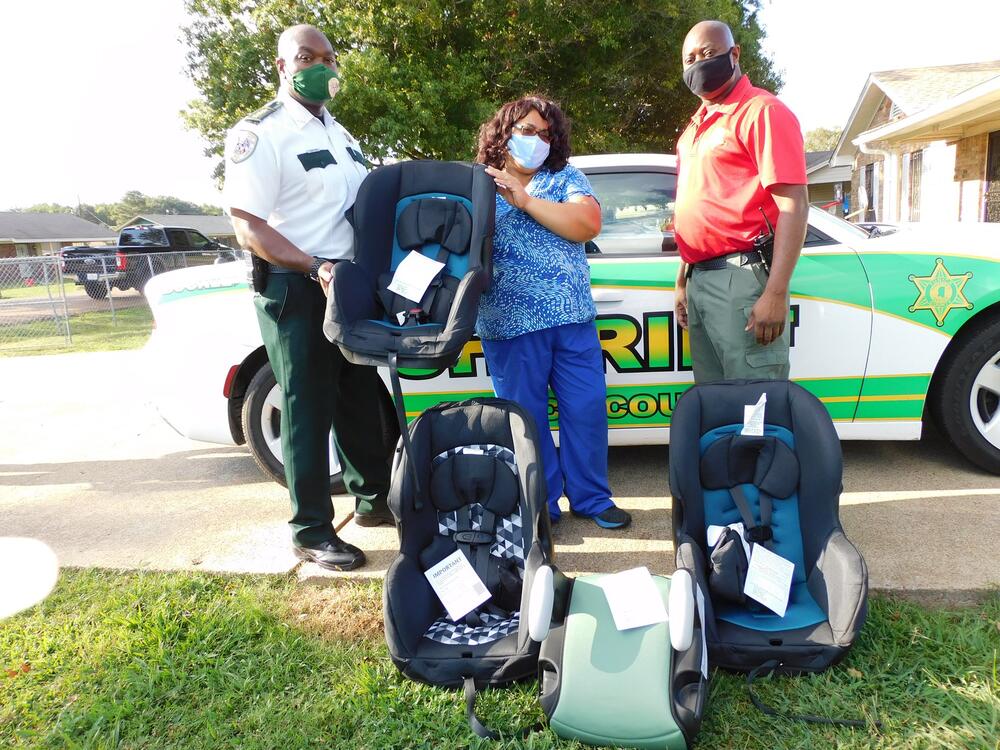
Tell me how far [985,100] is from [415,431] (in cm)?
1174

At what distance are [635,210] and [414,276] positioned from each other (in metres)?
1.46

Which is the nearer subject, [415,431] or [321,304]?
[415,431]

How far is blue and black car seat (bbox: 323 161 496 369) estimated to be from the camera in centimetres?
233

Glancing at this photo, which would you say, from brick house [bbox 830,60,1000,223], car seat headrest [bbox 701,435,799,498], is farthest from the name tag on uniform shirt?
brick house [bbox 830,60,1000,223]

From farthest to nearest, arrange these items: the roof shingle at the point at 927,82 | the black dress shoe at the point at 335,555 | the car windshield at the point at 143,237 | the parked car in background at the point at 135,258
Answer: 1. the car windshield at the point at 143,237
2. the parked car in background at the point at 135,258
3. the roof shingle at the point at 927,82
4. the black dress shoe at the point at 335,555

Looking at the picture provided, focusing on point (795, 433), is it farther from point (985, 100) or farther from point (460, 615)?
point (985, 100)

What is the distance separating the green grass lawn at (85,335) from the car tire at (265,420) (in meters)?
7.59

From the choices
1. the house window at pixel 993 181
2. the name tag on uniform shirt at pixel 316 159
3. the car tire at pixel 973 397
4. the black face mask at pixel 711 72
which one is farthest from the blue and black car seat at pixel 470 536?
the house window at pixel 993 181

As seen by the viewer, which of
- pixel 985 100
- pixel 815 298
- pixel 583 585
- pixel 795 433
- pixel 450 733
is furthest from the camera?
pixel 985 100

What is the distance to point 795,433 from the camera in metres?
2.37

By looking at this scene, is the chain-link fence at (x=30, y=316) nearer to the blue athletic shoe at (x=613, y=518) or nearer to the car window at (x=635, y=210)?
the car window at (x=635, y=210)

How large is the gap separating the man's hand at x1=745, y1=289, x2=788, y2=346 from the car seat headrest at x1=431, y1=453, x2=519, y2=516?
103 cm

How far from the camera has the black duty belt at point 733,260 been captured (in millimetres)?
2543

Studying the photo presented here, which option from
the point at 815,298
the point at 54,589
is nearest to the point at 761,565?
the point at 815,298
